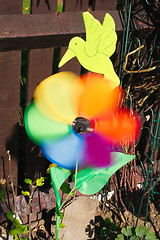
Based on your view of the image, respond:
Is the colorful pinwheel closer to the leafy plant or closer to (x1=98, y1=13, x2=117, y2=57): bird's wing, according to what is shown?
(x1=98, y1=13, x2=117, y2=57): bird's wing

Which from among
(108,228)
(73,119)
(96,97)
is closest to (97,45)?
(96,97)

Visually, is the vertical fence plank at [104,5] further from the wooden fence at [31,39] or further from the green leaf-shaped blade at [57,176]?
the green leaf-shaped blade at [57,176]

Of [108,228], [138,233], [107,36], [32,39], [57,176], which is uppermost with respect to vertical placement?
[107,36]

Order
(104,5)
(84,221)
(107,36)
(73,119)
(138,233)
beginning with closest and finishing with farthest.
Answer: (107,36) → (73,119) → (104,5) → (138,233) → (84,221)

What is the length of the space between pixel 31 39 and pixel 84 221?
3.96 feet

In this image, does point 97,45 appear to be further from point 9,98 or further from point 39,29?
point 9,98

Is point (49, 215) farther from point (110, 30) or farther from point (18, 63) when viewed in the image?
point (110, 30)

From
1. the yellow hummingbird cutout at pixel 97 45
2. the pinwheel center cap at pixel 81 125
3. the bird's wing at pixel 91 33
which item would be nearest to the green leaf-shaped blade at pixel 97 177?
the pinwheel center cap at pixel 81 125

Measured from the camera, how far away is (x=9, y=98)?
2037 mm

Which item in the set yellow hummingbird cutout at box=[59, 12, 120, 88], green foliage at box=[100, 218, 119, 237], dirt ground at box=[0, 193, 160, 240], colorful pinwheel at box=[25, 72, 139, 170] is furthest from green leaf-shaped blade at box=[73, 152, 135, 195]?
green foliage at box=[100, 218, 119, 237]

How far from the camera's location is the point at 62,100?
1.54 m

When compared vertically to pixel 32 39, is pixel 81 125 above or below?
below

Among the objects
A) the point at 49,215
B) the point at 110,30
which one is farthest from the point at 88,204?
the point at 110,30

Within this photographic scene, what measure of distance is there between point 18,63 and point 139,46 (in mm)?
680
